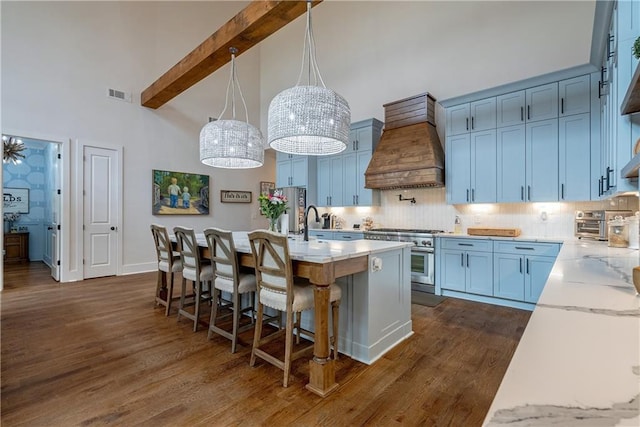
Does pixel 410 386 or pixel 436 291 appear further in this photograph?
pixel 436 291

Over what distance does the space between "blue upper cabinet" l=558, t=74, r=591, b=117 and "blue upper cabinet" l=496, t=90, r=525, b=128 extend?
0.40 metres

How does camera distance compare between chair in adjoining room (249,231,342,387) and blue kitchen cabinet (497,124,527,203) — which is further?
blue kitchen cabinet (497,124,527,203)

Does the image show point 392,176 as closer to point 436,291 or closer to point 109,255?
point 436,291

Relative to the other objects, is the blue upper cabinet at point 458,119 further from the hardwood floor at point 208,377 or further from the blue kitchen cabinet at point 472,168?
the hardwood floor at point 208,377

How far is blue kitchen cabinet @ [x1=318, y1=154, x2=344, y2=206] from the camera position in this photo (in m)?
5.86

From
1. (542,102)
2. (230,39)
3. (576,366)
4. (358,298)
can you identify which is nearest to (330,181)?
(230,39)

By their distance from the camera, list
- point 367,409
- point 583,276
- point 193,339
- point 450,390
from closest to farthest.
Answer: point 583,276
point 367,409
point 450,390
point 193,339

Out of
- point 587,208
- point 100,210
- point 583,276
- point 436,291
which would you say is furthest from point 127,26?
point 587,208

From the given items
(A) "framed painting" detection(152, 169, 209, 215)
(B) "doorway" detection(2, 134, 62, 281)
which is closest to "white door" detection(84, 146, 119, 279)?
(A) "framed painting" detection(152, 169, 209, 215)

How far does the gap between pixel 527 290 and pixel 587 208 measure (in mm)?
1288

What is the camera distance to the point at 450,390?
204 cm

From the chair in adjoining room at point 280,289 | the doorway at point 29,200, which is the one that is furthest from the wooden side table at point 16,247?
the chair in adjoining room at point 280,289

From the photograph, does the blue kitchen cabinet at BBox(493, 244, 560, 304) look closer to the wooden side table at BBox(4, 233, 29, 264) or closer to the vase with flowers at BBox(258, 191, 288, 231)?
the vase with flowers at BBox(258, 191, 288, 231)

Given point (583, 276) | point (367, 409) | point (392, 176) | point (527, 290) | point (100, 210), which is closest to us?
point (583, 276)
